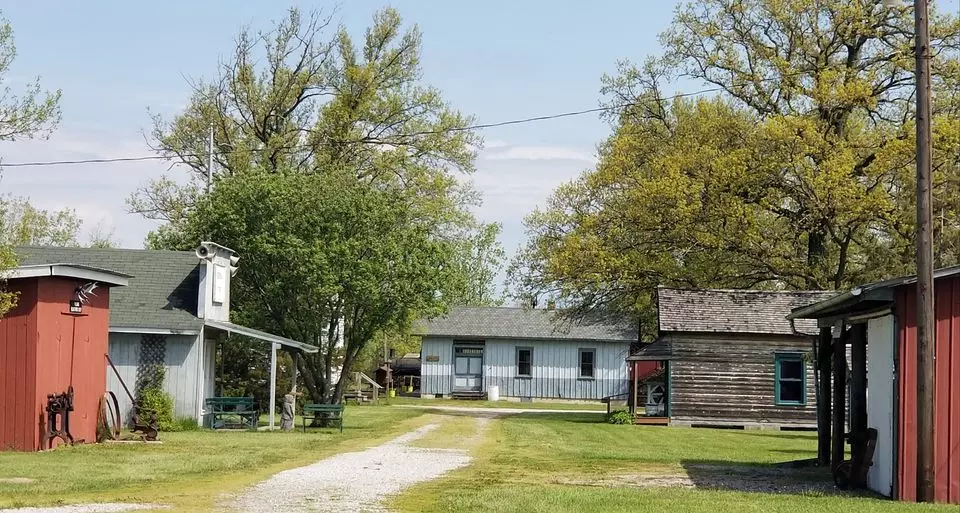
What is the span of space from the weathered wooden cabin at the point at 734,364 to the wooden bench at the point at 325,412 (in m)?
10.1

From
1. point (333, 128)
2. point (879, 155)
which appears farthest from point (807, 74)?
point (333, 128)

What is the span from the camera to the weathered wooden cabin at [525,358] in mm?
58094

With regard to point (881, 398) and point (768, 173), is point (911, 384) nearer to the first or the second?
point (881, 398)

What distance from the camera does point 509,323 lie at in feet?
195

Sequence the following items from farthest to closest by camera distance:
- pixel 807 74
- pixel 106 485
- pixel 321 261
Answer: pixel 807 74 → pixel 321 261 → pixel 106 485

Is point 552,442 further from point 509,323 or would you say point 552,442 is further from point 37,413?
point 509,323

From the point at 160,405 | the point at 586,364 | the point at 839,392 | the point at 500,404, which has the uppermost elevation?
the point at 839,392

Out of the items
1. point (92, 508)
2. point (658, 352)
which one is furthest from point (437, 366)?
point (92, 508)

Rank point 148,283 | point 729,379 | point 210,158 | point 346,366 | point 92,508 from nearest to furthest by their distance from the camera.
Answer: point 92,508 → point 148,283 → point 346,366 → point 729,379 → point 210,158

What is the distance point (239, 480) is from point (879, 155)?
26421 millimetres

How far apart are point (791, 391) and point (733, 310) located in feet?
9.82

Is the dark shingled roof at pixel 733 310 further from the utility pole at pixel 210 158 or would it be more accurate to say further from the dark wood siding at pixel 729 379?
the utility pole at pixel 210 158

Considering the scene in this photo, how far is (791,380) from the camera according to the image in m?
36.7

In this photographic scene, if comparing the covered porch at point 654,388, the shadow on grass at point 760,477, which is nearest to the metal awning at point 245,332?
the covered porch at point 654,388
